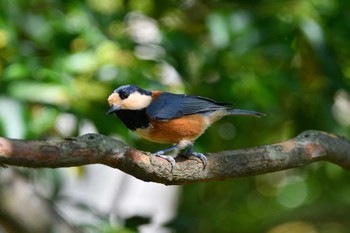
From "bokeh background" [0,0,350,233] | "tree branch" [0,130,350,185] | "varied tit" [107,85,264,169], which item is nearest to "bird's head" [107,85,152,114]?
"varied tit" [107,85,264,169]

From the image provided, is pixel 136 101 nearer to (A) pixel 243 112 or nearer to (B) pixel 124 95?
(B) pixel 124 95

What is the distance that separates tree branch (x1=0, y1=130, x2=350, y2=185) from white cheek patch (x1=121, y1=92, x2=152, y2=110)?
35 cm

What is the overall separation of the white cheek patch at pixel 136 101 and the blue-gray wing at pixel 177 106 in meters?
0.02

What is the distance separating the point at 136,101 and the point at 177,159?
40 centimetres

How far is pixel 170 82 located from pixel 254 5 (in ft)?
2.12

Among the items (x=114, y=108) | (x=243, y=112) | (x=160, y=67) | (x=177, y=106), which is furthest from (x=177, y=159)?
(x=160, y=67)

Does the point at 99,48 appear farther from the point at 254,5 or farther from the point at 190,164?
the point at 190,164

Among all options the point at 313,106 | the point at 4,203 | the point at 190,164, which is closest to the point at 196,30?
the point at 313,106

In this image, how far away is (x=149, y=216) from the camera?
14.6 feet

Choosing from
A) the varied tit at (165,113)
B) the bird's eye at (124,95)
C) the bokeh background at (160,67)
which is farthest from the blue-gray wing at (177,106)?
the bokeh background at (160,67)

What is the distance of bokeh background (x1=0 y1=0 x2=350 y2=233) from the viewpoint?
155 inches

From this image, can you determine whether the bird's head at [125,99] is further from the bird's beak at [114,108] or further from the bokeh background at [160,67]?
the bokeh background at [160,67]

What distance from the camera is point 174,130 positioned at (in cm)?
355

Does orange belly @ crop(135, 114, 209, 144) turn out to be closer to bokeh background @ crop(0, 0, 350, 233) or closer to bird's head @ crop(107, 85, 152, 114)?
bird's head @ crop(107, 85, 152, 114)
